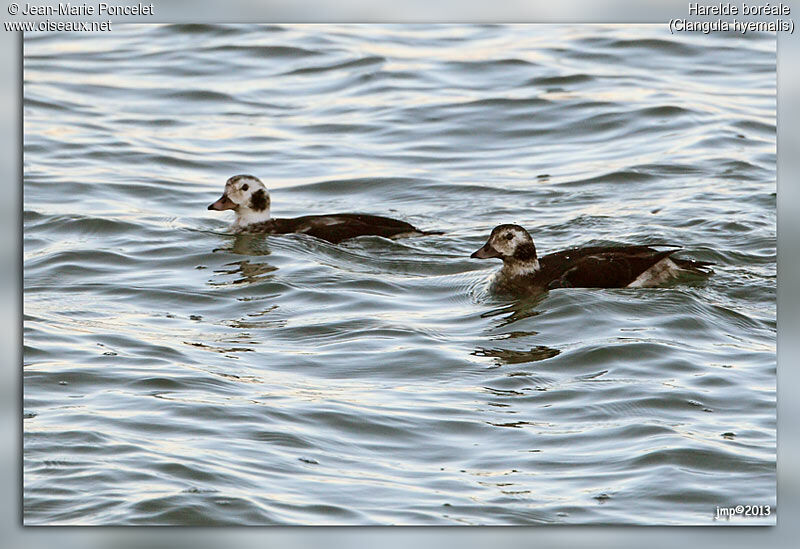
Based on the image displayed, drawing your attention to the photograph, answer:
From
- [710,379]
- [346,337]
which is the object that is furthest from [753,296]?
[346,337]

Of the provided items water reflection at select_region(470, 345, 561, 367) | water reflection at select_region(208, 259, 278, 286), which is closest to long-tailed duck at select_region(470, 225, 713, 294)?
water reflection at select_region(470, 345, 561, 367)

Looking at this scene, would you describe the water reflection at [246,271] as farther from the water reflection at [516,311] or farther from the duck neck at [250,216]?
the water reflection at [516,311]

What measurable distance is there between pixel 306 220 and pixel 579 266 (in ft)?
5.17

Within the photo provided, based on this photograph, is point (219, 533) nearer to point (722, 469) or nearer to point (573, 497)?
point (573, 497)

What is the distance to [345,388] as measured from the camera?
24.0ft

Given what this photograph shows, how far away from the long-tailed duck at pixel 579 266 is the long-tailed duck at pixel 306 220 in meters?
0.51

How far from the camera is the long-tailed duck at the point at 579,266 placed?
8609 mm

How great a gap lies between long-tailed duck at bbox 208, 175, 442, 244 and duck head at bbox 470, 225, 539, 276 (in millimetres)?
469

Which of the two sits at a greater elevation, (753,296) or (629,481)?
(753,296)

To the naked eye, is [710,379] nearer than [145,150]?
Yes

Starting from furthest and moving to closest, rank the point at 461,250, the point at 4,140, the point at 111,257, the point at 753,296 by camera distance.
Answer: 1. the point at 461,250
2. the point at 111,257
3. the point at 753,296
4. the point at 4,140

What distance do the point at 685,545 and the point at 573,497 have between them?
1.63ft

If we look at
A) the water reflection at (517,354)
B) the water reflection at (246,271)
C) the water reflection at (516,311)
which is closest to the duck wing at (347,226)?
the water reflection at (246,271)

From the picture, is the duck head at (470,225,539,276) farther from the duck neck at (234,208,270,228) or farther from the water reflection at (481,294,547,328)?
the duck neck at (234,208,270,228)
